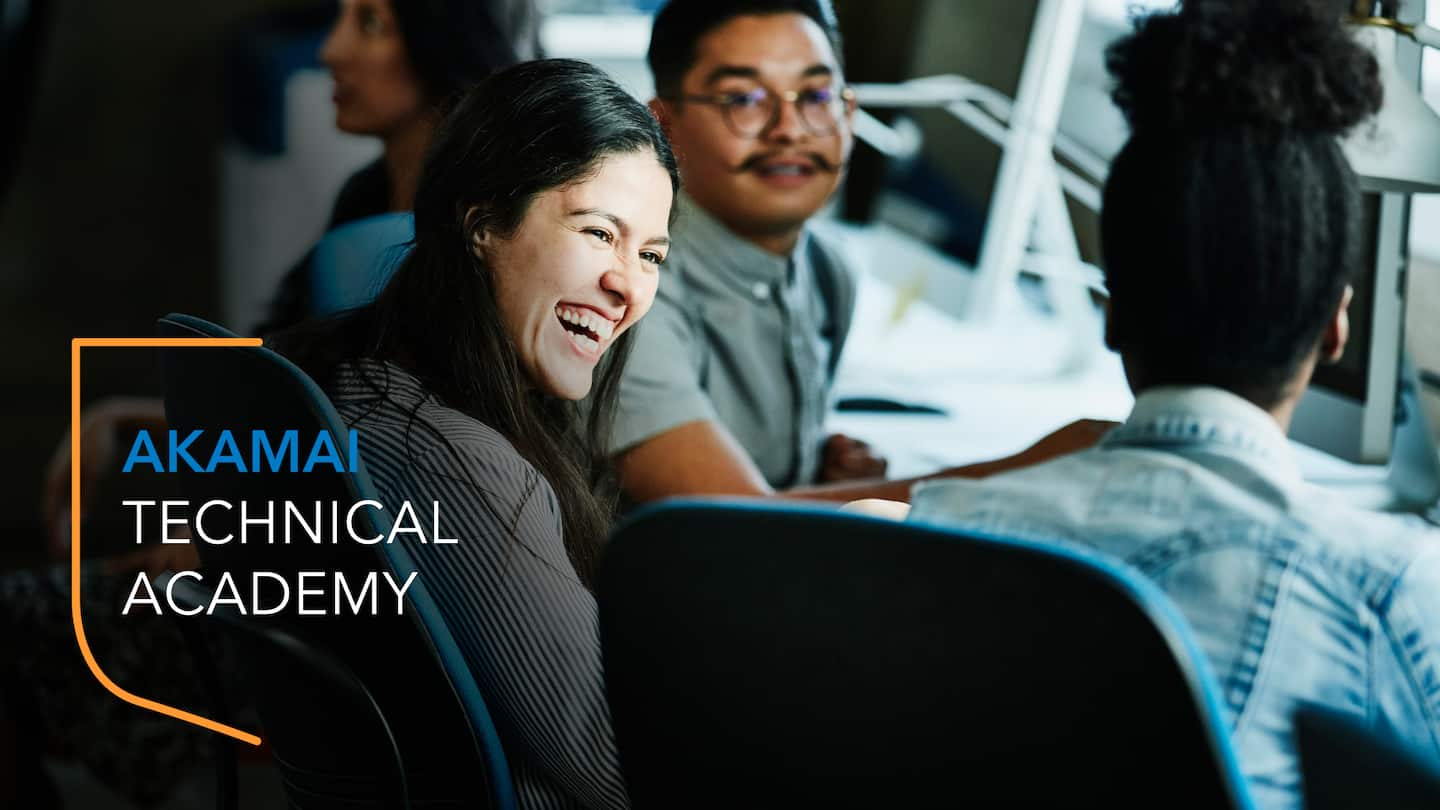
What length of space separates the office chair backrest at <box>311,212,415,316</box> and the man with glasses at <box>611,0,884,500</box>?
10.6 inches

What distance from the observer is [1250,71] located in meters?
0.80

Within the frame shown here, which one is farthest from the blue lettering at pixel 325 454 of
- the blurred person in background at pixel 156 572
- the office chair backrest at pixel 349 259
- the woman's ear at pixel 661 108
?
Answer: the blurred person in background at pixel 156 572

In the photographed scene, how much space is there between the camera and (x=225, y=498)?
100cm

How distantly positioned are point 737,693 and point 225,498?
48cm

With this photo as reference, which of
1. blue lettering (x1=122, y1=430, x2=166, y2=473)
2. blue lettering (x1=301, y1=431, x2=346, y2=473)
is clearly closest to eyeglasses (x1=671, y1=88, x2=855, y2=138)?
blue lettering (x1=122, y1=430, x2=166, y2=473)

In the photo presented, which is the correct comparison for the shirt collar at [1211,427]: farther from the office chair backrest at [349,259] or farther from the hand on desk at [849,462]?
the hand on desk at [849,462]

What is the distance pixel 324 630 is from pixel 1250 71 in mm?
656

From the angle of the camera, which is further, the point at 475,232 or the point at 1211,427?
the point at 475,232

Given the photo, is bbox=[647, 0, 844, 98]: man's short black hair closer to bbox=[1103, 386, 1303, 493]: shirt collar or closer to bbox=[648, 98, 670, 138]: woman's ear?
bbox=[648, 98, 670, 138]: woman's ear

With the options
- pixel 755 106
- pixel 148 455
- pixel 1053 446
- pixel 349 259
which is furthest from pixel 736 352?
pixel 148 455

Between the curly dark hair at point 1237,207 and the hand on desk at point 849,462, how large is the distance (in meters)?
0.92

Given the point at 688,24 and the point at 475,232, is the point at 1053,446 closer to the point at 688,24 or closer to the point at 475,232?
the point at 475,232

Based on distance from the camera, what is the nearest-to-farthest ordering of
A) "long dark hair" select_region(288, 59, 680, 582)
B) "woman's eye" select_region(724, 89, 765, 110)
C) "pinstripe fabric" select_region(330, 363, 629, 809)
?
"pinstripe fabric" select_region(330, 363, 629, 809) → "long dark hair" select_region(288, 59, 680, 582) → "woman's eye" select_region(724, 89, 765, 110)

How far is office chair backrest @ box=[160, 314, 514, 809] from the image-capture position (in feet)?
2.93
